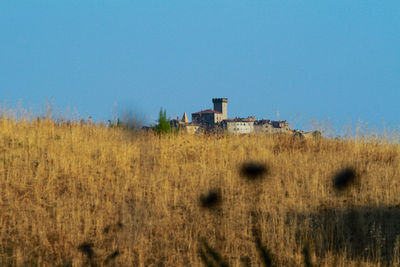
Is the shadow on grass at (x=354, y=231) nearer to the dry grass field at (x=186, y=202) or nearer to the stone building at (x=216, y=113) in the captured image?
the dry grass field at (x=186, y=202)

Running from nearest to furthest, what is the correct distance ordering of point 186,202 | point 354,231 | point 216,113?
point 354,231, point 186,202, point 216,113

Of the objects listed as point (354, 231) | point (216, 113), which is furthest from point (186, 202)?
point (216, 113)

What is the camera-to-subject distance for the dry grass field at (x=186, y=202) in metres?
7.70

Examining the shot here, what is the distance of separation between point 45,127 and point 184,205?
7.07 metres

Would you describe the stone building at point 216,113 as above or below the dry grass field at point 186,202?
above

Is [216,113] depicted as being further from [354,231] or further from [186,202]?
[354,231]

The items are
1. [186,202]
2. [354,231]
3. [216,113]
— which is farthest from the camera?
[216,113]

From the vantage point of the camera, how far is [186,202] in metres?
9.42

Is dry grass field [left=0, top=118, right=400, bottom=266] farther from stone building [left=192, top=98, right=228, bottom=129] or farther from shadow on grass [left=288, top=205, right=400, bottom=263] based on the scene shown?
stone building [left=192, top=98, right=228, bottom=129]

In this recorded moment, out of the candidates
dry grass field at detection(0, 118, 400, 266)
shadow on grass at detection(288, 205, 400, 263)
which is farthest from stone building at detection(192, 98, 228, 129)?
shadow on grass at detection(288, 205, 400, 263)

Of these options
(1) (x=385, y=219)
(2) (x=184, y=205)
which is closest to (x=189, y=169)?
(2) (x=184, y=205)

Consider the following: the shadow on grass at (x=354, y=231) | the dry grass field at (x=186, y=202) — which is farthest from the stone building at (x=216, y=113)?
the shadow on grass at (x=354, y=231)

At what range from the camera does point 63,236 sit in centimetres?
812

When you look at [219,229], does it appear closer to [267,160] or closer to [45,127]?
[267,160]
